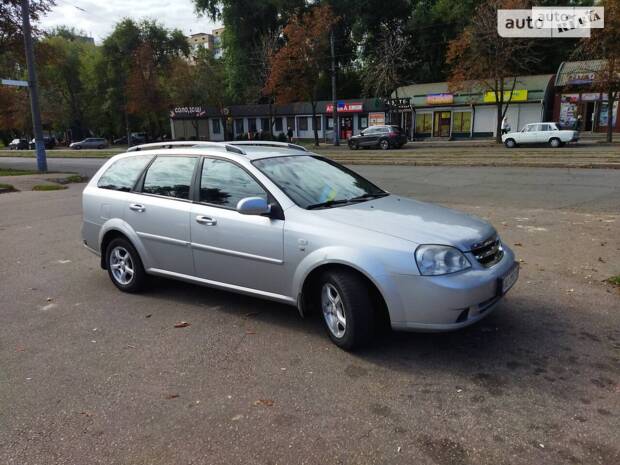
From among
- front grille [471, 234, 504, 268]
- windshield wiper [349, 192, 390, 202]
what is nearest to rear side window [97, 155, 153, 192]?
windshield wiper [349, 192, 390, 202]

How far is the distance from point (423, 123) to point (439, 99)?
270 cm

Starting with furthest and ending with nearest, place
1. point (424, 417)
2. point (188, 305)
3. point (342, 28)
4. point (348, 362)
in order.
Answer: point (342, 28)
point (188, 305)
point (348, 362)
point (424, 417)

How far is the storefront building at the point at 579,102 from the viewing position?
3547cm

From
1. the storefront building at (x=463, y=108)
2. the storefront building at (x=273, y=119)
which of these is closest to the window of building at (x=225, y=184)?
the storefront building at (x=463, y=108)

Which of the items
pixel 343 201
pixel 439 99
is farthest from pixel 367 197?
pixel 439 99

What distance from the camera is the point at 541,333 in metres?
4.09

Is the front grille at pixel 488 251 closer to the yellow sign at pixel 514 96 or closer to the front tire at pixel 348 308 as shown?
the front tire at pixel 348 308

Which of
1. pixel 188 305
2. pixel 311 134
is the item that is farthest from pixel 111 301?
pixel 311 134

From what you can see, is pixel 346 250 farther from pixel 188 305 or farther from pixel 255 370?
pixel 188 305

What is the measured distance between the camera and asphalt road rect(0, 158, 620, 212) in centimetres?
1063

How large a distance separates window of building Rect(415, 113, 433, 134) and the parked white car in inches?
543

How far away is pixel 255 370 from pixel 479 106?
132 ft

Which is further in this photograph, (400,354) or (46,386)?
(400,354)

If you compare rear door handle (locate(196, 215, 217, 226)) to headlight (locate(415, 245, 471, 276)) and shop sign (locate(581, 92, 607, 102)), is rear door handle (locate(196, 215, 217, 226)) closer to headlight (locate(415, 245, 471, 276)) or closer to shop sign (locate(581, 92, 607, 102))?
headlight (locate(415, 245, 471, 276))
